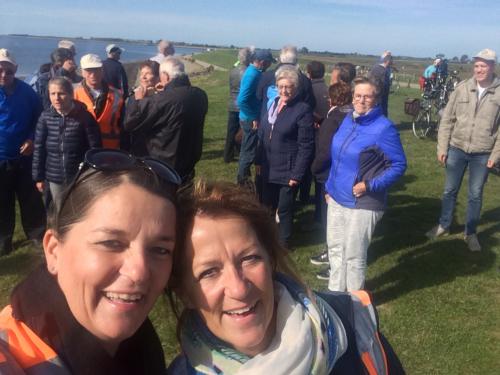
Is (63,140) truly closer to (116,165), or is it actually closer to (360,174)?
(360,174)

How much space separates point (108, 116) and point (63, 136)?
751 millimetres

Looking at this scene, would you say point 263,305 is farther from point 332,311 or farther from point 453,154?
point 453,154

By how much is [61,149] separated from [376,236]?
4035 millimetres

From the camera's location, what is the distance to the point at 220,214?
1.64 metres

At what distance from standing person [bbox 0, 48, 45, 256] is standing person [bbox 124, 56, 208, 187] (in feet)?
4.16

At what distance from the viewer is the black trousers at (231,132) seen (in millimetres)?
9031

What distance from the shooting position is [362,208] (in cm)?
418

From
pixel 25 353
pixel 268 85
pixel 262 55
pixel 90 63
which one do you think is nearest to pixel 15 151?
pixel 90 63

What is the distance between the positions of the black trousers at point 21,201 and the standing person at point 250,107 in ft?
9.96

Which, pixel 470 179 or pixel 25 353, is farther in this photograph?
pixel 470 179

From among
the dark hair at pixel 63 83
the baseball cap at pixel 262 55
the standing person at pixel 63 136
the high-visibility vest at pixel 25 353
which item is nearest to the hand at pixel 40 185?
the standing person at pixel 63 136

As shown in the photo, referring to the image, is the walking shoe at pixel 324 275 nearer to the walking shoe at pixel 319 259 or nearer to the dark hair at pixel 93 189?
the walking shoe at pixel 319 259

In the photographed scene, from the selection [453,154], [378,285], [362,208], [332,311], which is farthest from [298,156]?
[332,311]

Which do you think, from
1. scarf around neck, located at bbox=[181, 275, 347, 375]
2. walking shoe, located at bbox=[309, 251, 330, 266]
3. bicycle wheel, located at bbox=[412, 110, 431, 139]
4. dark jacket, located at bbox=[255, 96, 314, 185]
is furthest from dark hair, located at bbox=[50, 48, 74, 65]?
bicycle wheel, located at bbox=[412, 110, 431, 139]
